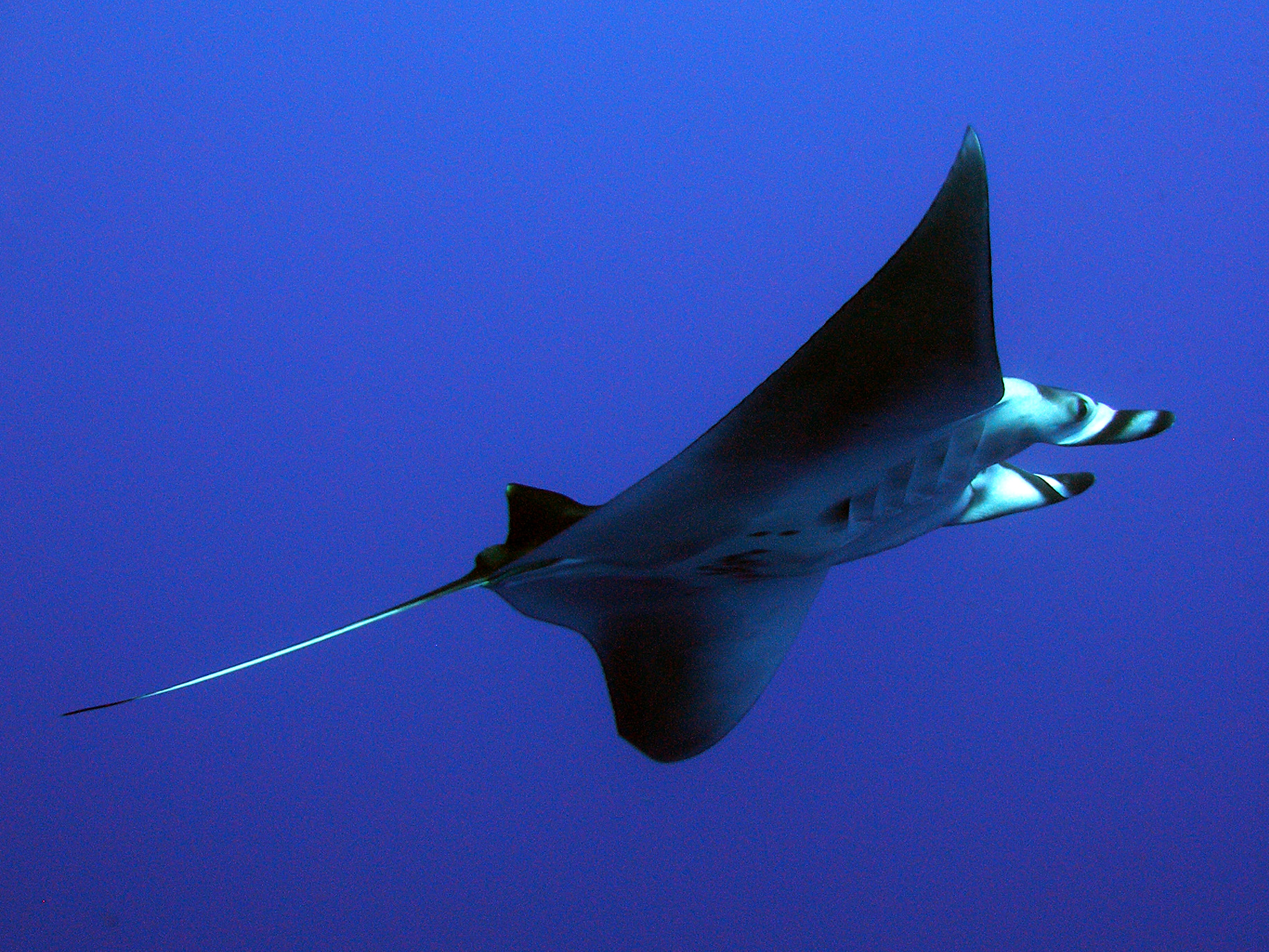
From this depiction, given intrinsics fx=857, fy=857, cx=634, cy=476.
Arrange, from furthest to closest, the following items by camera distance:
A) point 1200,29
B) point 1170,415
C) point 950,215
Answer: point 1200,29
point 1170,415
point 950,215

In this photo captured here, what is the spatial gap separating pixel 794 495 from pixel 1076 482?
356 mm

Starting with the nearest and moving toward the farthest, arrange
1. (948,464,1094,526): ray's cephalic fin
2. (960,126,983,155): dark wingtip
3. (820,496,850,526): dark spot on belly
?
(960,126,983,155): dark wingtip → (820,496,850,526): dark spot on belly → (948,464,1094,526): ray's cephalic fin

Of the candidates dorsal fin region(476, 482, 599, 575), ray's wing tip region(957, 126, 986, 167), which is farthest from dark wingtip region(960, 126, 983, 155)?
dorsal fin region(476, 482, 599, 575)

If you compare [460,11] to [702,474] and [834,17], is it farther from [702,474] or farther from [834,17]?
[702,474]

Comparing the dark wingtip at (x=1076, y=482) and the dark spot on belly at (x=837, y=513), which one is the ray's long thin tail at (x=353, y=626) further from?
the dark wingtip at (x=1076, y=482)

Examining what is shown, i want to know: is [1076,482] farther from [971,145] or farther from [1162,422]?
[971,145]

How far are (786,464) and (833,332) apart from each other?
A: 157mm

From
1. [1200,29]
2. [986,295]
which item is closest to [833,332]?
[986,295]

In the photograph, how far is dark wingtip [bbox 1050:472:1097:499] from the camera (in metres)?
0.88

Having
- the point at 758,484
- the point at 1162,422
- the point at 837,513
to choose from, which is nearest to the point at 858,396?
the point at 758,484

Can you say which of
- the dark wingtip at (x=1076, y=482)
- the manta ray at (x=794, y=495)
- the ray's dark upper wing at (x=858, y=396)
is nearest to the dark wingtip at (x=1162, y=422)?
the manta ray at (x=794, y=495)

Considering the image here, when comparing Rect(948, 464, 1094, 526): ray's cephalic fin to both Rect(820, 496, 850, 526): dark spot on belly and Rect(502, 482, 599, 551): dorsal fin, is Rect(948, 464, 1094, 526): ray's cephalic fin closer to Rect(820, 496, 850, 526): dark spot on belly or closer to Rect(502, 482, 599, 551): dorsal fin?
Rect(820, 496, 850, 526): dark spot on belly

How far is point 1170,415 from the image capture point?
0.76 metres

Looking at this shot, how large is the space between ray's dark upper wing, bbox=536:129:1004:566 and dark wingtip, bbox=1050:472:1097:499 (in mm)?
278
